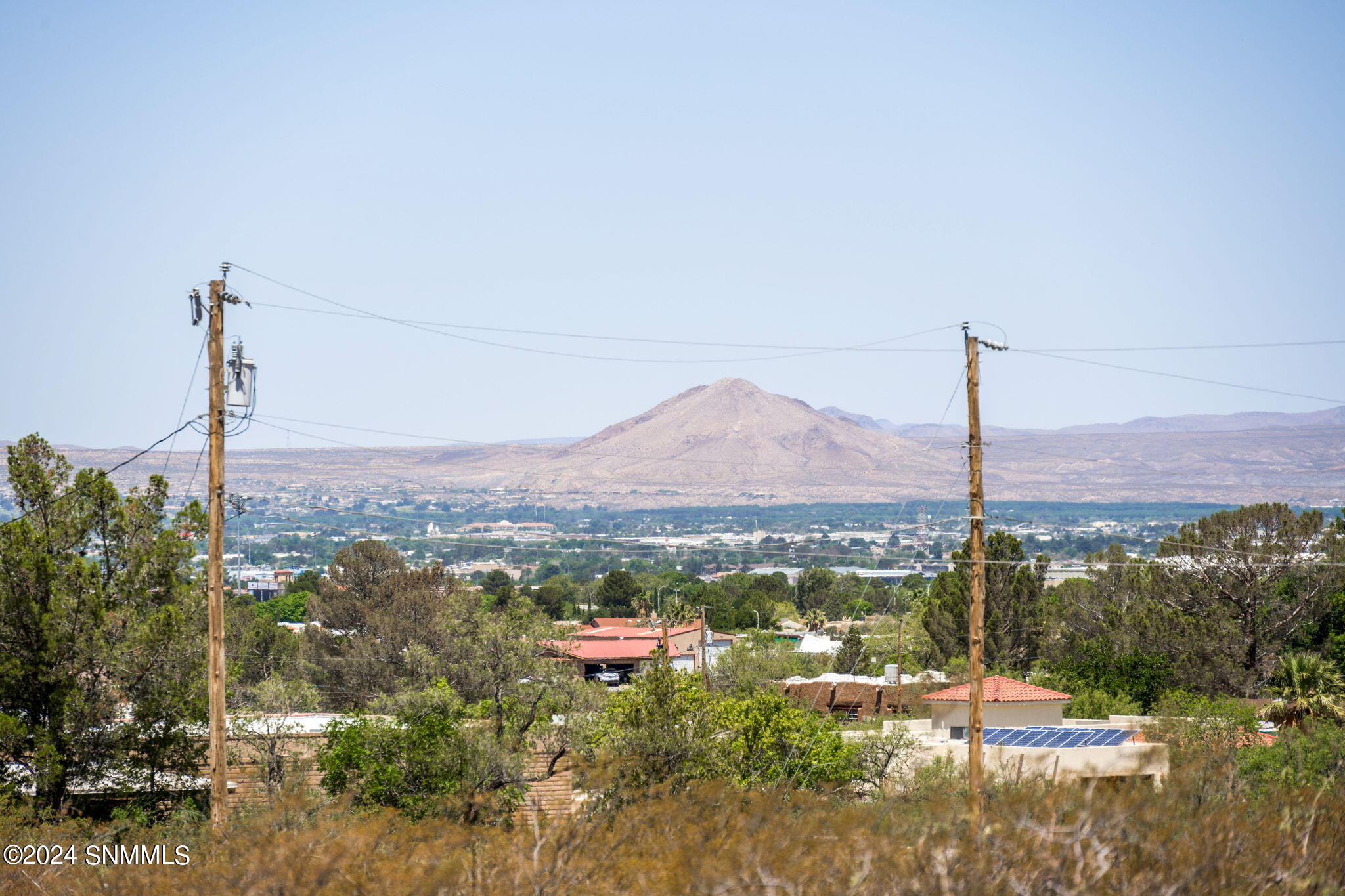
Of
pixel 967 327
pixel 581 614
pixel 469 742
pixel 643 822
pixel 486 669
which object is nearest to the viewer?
pixel 643 822

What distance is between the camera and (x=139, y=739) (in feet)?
67.6

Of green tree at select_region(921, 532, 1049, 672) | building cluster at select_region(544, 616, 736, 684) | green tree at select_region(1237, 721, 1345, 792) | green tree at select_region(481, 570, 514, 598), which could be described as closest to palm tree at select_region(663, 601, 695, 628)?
building cluster at select_region(544, 616, 736, 684)

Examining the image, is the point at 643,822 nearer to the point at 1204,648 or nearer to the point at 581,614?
the point at 1204,648

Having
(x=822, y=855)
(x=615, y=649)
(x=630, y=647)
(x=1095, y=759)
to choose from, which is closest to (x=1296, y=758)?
(x=1095, y=759)

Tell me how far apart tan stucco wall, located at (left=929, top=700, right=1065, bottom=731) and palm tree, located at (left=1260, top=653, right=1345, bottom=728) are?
6.10 m

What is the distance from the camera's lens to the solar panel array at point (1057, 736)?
26719 mm

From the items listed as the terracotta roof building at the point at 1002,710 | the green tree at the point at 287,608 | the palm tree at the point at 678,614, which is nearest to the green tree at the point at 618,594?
the green tree at the point at 287,608

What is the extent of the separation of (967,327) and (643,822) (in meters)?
8.70

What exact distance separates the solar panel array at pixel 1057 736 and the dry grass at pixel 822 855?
15179mm

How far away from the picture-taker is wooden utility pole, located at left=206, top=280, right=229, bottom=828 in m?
14.4

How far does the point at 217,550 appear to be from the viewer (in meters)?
14.7

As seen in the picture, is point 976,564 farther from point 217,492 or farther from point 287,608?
point 287,608

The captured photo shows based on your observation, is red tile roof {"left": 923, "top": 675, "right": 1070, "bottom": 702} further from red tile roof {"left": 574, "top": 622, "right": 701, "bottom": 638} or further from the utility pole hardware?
red tile roof {"left": 574, "top": 622, "right": 701, "bottom": 638}

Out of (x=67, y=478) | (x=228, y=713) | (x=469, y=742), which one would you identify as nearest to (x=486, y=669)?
(x=228, y=713)
